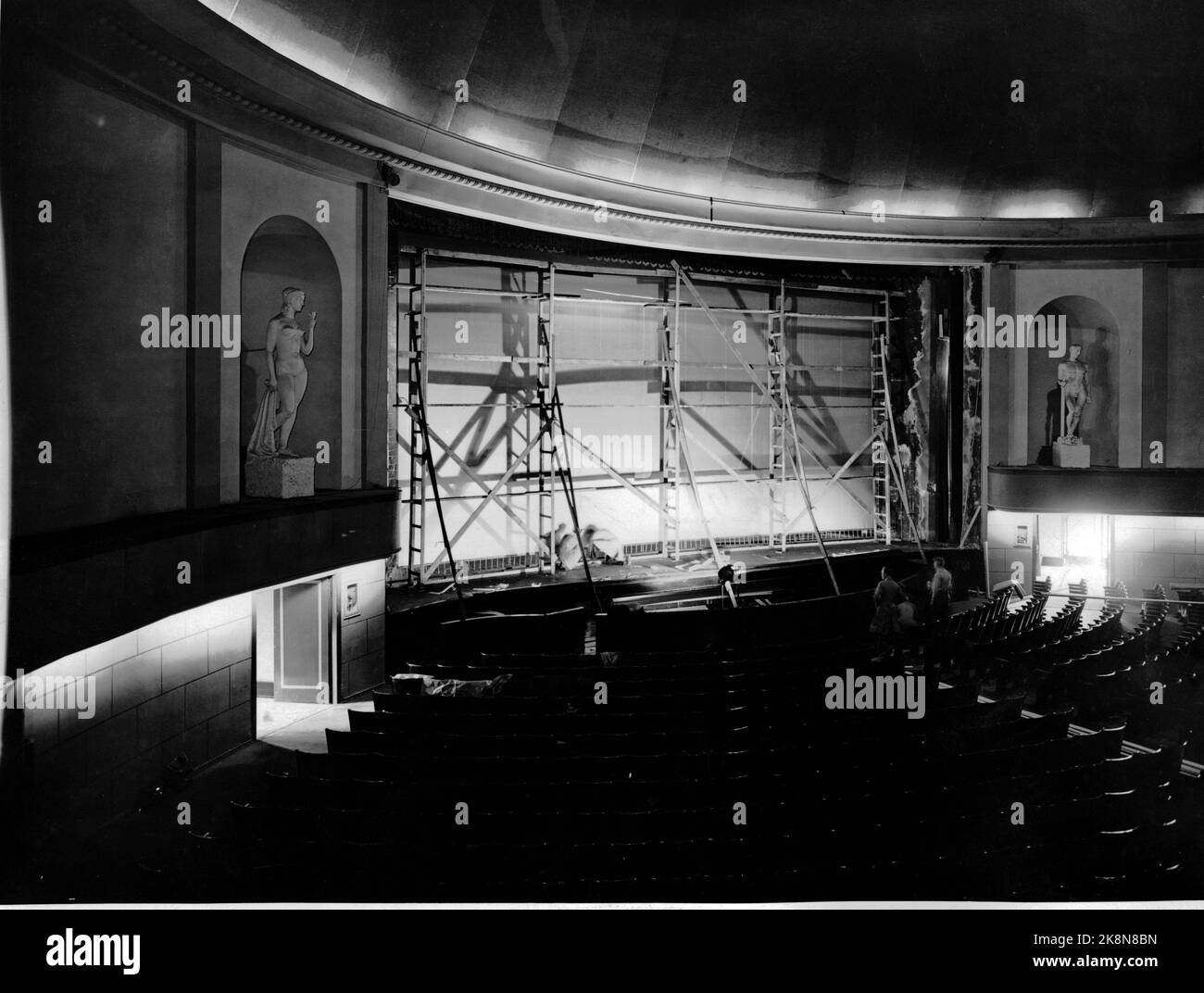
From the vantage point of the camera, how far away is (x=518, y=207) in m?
11.6

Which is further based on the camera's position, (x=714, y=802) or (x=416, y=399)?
(x=416, y=399)

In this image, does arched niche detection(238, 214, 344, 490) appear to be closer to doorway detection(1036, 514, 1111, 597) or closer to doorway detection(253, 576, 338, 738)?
doorway detection(253, 576, 338, 738)

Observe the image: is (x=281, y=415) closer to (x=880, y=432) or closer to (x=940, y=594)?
(x=940, y=594)

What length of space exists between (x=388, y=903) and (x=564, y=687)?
282 centimetres

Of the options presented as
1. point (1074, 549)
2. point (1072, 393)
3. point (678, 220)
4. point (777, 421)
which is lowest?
point (1074, 549)

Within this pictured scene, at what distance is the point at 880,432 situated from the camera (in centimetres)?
1656

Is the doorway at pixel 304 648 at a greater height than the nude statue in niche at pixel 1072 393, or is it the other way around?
the nude statue in niche at pixel 1072 393

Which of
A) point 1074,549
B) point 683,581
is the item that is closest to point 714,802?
point 683,581

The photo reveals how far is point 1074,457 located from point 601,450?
25.2ft

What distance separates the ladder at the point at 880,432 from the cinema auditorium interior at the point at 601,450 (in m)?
0.09

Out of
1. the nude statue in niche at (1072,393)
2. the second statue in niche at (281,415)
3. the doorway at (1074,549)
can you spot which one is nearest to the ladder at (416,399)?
the second statue in niche at (281,415)

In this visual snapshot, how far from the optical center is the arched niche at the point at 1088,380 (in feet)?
47.7

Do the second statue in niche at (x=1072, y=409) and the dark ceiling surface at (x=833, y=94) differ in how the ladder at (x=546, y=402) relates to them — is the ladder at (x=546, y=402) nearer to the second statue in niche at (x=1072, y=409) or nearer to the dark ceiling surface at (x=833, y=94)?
the dark ceiling surface at (x=833, y=94)

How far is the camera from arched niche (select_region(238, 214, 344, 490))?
29.0ft
